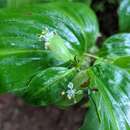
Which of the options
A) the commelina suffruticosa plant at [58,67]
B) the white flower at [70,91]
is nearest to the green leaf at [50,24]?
the commelina suffruticosa plant at [58,67]

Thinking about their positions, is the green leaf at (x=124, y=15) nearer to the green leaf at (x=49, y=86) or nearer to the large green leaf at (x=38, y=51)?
the large green leaf at (x=38, y=51)

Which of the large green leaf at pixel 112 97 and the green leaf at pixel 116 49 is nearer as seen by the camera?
the large green leaf at pixel 112 97

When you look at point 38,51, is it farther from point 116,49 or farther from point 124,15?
point 124,15

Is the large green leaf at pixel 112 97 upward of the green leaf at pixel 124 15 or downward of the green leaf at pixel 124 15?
downward

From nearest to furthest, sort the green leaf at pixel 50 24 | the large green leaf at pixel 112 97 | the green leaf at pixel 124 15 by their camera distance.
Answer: the large green leaf at pixel 112 97
the green leaf at pixel 50 24
the green leaf at pixel 124 15

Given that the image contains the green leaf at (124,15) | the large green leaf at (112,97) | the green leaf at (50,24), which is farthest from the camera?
the green leaf at (124,15)

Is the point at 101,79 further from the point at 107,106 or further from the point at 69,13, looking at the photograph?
the point at 69,13

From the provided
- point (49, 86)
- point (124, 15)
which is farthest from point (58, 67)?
point (124, 15)
